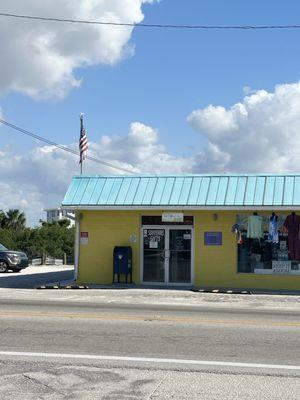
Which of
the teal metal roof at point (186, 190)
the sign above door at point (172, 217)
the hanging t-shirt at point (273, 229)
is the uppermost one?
the teal metal roof at point (186, 190)

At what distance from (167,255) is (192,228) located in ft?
4.32

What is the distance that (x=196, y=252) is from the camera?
2119cm

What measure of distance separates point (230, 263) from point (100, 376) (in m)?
14.1

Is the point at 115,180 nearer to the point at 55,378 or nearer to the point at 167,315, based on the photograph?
the point at 167,315

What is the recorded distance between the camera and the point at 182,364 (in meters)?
7.88

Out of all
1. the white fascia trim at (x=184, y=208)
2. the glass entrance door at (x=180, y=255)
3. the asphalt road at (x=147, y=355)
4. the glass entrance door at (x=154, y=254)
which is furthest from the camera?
the glass entrance door at (x=154, y=254)

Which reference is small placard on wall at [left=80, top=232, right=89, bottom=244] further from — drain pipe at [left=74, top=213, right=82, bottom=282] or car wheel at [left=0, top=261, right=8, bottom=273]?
car wheel at [left=0, top=261, right=8, bottom=273]

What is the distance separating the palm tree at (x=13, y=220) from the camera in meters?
66.2

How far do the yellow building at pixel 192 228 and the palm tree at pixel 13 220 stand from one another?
45632 mm

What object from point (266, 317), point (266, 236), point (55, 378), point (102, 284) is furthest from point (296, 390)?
point (102, 284)

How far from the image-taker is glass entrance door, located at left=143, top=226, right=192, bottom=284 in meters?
21.4

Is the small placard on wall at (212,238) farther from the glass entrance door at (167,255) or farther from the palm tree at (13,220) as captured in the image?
the palm tree at (13,220)

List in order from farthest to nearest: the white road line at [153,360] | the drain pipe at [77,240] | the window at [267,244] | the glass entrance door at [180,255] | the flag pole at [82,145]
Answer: the flag pole at [82,145], the drain pipe at [77,240], the glass entrance door at [180,255], the window at [267,244], the white road line at [153,360]

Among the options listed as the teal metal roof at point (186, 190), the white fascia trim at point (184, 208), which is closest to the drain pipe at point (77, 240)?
the white fascia trim at point (184, 208)
